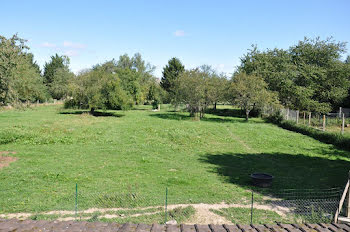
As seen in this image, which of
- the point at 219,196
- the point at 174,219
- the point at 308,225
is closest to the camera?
the point at 308,225

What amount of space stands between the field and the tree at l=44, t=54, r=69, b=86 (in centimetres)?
6345

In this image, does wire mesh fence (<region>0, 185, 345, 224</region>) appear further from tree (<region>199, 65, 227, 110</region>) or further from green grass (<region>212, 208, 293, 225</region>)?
tree (<region>199, 65, 227, 110</region>)

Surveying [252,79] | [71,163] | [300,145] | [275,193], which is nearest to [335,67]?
[252,79]

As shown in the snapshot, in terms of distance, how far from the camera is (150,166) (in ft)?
47.3

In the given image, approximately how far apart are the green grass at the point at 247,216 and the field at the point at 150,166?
0.84 meters

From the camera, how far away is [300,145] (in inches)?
817

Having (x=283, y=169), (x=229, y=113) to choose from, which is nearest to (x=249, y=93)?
(x=229, y=113)

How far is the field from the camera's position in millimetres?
9836

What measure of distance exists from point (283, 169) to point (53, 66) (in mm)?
81848

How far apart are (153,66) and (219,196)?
81657 millimetres

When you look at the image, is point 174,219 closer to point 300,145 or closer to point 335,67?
point 300,145

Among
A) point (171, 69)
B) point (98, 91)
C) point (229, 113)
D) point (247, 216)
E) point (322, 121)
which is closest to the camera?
point (247, 216)

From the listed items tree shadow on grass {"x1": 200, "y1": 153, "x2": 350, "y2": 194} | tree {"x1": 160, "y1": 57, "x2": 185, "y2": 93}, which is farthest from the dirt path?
tree {"x1": 160, "y1": 57, "x2": 185, "y2": 93}

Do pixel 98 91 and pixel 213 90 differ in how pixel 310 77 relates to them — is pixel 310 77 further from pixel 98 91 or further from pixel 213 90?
pixel 98 91
